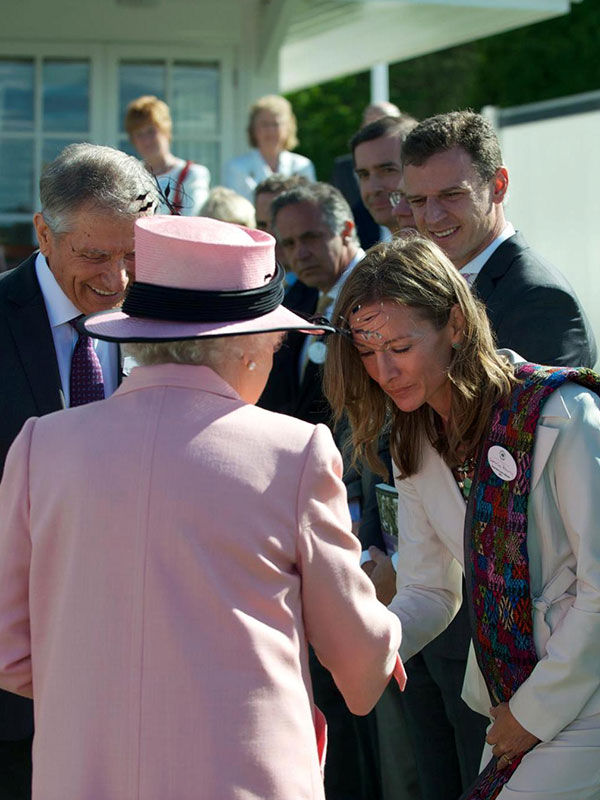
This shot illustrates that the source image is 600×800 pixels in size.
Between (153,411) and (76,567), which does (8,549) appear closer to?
(76,567)

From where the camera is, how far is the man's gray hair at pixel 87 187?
3.04 m

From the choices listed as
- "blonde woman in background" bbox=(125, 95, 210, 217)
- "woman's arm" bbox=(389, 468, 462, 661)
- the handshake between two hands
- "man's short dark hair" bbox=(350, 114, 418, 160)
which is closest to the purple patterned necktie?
"woman's arm" bbox=(389, 468, 462, 661)

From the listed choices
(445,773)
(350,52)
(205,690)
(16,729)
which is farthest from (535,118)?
(205,690)

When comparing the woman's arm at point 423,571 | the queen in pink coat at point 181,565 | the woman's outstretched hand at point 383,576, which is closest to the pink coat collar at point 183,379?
the queen in pink coat at point 181,565

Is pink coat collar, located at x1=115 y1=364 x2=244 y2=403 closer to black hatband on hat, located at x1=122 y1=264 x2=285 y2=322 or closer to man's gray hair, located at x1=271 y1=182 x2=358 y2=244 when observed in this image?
black hatband on hat, located at x1=122 y1=264 x2=285 y2=322

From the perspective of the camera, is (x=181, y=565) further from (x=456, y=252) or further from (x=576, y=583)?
(x=456, y=252)

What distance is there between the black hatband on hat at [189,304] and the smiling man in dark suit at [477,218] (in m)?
1.56

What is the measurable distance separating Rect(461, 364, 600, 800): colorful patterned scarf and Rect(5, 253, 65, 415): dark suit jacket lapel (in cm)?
114

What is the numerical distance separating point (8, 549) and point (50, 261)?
1.24m

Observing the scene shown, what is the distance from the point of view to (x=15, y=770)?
9.89 feet

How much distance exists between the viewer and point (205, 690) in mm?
1963

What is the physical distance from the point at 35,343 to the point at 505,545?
4.44 feet

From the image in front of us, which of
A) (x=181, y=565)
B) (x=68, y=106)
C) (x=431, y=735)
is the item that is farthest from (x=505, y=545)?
(x=68, y=106)

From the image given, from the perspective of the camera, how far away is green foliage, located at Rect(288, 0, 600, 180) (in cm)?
2419
